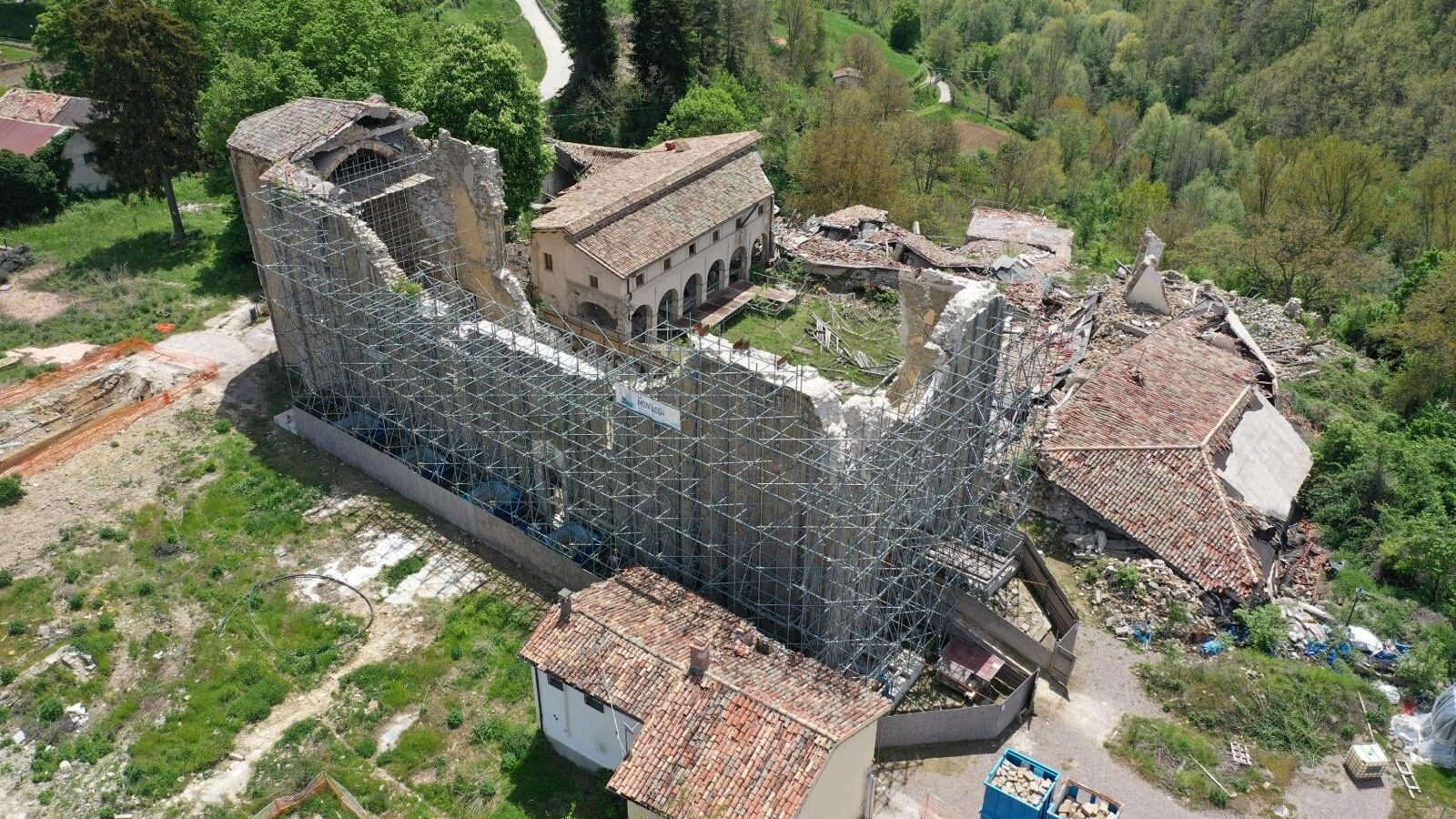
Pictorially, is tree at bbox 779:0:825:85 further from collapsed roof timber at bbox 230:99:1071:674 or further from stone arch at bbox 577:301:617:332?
collapsed roof timber at bbox 230:99:1071:674

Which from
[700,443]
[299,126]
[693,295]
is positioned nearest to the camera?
[700,443]

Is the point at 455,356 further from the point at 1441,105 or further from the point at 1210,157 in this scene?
the point at 1441,105

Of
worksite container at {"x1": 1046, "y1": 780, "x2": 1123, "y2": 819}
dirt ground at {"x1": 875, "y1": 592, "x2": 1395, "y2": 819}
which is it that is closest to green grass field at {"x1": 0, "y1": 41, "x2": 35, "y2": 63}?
dirt ground at {"x1": 875, "y1": 592, "x2": 1395, "y2": 819}

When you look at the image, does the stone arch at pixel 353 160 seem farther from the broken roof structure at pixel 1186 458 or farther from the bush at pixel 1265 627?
the bush at pixel 1265 627

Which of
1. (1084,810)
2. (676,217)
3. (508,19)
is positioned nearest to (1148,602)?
Answer: (1084,810)

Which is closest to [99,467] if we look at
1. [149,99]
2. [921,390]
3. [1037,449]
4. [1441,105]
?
[149,99]

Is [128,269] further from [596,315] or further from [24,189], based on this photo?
[596,315]

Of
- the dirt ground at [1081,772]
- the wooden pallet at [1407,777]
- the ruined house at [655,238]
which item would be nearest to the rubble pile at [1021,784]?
the dirt ground at [1081,772]
